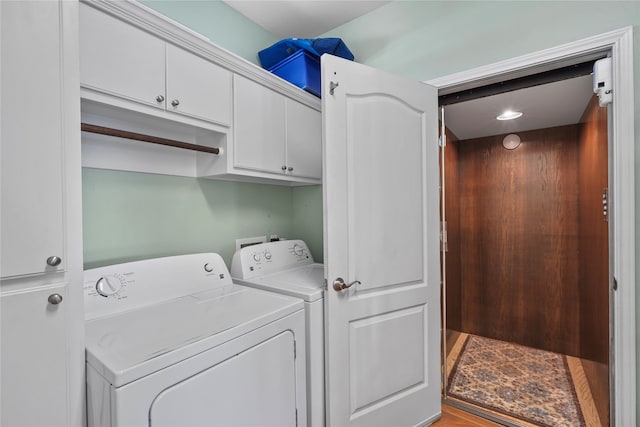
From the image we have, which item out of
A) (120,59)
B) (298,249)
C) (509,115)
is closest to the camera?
(120,59)

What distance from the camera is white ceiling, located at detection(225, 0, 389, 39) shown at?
199 cm

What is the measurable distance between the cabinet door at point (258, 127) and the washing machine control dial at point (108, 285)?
0.76 m

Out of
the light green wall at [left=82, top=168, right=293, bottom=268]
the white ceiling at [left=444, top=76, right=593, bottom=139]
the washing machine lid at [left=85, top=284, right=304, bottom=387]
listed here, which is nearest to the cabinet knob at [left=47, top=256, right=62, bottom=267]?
the washing machine lid at [left=85, top=284, right=304, bottom=387]

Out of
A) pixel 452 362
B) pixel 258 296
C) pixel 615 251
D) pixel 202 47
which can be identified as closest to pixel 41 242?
pixel 258 296

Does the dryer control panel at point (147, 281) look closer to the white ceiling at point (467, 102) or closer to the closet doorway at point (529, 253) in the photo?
the white ceiling at point (467, 102)

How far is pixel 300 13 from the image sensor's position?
6.86ft

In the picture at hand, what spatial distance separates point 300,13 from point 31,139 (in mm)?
1894

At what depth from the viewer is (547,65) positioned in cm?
157

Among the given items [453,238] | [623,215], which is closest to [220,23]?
[623,215]

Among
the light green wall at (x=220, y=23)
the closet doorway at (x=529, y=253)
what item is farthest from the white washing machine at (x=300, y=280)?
the light green wall at (x=220, y=23)

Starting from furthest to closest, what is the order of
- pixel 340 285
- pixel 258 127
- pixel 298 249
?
pixel 298 249 < pixel 258 127 < pixel 340 285

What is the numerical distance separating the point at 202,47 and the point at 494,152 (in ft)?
9.75

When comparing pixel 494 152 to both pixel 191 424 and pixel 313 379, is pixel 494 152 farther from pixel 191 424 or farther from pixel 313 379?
pixel 191 424

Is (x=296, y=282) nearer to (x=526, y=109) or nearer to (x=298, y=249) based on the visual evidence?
(x=298, y=249)
